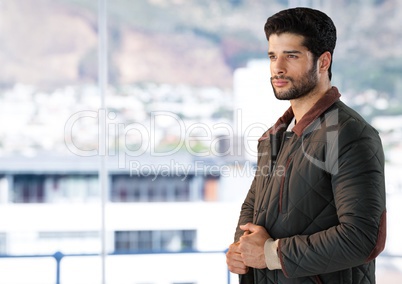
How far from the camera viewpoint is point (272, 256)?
125 cm

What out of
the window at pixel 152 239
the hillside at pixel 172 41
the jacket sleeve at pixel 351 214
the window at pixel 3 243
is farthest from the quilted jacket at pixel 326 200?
the window at pixel 3 243

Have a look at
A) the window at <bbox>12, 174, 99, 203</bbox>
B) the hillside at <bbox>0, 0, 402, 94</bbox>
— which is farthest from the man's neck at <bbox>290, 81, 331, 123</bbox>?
the window at <bbox>12, 174, 99, 203</bbox>

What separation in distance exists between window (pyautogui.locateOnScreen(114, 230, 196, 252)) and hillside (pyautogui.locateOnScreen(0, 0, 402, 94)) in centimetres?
100

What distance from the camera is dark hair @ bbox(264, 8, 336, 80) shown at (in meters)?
1.30

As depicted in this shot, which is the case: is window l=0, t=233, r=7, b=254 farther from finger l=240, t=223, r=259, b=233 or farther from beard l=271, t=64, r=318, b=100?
beard l=271, t=64, r=318, b=100

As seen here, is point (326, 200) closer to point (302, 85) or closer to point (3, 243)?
point (302, 85)

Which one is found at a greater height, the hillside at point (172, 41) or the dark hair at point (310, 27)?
the hillside at point (172, 41)

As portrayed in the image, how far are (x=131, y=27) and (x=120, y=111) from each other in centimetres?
53

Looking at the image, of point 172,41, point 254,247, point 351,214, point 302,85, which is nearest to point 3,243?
point 172,41

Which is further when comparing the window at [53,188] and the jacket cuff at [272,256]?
the window at [53,188]

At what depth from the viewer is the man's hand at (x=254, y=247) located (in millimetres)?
1271

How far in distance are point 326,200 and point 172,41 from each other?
8.11 feet

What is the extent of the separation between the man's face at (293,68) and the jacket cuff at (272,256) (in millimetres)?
352

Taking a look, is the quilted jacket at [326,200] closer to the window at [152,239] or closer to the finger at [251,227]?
the finger at [251,227]
